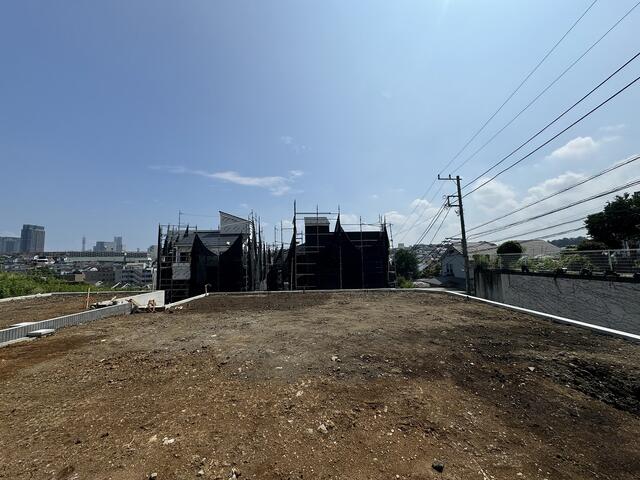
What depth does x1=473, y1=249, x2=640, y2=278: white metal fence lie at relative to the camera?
923 centimetres

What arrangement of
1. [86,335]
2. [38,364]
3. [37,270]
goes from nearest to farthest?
[38,364] → [86,335] → [37,270]

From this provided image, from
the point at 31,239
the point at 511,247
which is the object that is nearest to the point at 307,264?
the point at 511,247

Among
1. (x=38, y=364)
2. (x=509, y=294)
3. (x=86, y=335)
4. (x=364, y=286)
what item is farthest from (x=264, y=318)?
(x=509, y=294)

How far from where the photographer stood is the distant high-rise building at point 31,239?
11531 cm

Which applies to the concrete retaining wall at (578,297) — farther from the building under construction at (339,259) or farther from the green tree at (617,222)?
the green tree at (617,222)

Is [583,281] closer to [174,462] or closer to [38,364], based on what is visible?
[174,462]

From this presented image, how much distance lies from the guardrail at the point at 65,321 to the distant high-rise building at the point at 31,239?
14901cm

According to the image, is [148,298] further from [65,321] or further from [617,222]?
[617,222]

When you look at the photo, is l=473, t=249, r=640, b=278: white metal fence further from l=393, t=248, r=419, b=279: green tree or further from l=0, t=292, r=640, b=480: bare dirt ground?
l=393, t=248, r=419, b=279: green tree

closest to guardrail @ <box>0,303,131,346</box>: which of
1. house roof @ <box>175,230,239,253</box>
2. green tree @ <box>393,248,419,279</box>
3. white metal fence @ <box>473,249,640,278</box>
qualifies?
house roof @ <box>175,230,239,253</box>

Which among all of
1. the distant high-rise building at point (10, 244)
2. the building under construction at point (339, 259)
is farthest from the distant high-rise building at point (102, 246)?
the building under construction at point (339, 259)

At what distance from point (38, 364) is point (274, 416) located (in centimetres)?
429

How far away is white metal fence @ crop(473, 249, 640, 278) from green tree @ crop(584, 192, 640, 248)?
52.1 ft

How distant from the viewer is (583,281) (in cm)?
1039
